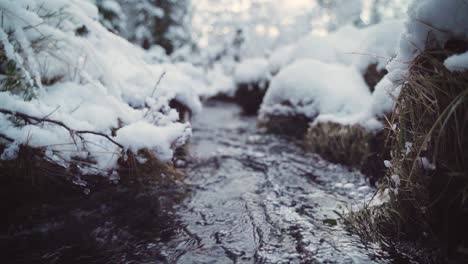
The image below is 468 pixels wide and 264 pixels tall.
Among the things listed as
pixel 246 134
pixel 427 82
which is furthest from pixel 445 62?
pixel 246 134

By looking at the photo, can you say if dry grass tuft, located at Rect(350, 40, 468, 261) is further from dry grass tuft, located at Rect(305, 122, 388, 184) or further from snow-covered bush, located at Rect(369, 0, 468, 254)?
dry grass tuft, located at Rect(305, 122, 388, 184)

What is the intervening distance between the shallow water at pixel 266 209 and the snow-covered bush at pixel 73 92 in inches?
19.4

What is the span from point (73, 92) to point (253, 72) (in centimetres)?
534

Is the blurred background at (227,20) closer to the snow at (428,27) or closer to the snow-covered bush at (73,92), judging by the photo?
the snow at (428,27)

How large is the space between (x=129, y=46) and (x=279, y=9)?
75.0 feet

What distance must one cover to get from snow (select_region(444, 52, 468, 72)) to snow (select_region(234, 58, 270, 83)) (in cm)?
550

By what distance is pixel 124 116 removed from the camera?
193cm

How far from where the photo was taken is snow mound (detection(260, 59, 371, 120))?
3.62m

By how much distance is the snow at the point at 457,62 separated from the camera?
1016 millimetres

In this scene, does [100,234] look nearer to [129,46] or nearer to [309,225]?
[309,225]

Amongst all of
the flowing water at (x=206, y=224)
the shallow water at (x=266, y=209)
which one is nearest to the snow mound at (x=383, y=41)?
the shallow water at (x=266, y=209)

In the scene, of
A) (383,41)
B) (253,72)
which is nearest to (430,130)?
(383,41)

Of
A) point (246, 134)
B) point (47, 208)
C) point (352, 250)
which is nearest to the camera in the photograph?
point (352, 250)

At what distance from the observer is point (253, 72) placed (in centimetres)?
698
